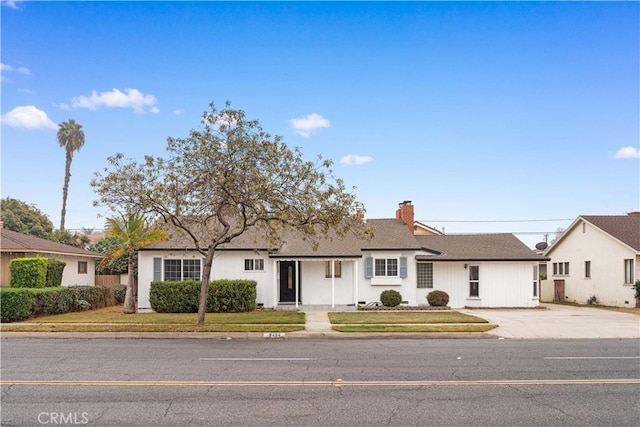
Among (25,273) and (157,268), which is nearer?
(25,273)

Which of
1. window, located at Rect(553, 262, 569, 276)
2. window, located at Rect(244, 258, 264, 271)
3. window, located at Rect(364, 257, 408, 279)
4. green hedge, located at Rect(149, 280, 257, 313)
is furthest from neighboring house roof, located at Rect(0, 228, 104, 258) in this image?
window, located at Rect(553, 262, 569, 276)

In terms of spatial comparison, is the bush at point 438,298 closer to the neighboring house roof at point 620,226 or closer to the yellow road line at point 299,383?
the neighboring house roof at point 620,226

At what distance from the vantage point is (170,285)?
84.8 feet

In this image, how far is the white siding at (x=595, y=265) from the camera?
3008 cm

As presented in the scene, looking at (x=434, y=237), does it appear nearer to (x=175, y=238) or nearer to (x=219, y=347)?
(x=175, y=238)

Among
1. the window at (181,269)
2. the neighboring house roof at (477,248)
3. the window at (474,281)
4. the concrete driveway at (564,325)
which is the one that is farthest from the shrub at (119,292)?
the concrete driveway at (564,325)

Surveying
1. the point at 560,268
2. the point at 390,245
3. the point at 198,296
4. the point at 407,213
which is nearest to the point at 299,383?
the point at 198,296

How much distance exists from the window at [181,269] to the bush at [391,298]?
9.28m

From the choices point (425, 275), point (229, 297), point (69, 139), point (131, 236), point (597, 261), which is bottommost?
point (229, 297)

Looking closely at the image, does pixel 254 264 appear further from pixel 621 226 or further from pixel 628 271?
pixel 621 226

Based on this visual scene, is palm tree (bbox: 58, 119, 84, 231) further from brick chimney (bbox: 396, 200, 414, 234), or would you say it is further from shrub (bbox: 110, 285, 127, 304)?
brick chimney (bbox: 396, 200, 414, 234)

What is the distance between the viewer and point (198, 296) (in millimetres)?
25625

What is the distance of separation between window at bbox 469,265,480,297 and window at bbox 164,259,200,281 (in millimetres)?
14243

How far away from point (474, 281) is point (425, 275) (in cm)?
261
